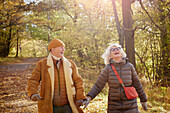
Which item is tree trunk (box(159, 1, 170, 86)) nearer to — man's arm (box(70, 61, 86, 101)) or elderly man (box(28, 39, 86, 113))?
man's arm (box(70, 61, 86, 101))

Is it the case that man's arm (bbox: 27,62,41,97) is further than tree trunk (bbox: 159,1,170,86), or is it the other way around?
tree trunk (bbox: 159,1,170,86)

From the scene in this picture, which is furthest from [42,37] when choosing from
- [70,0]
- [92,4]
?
[92,4]

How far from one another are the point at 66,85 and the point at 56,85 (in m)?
0.19

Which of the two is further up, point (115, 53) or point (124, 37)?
point (124, 37)

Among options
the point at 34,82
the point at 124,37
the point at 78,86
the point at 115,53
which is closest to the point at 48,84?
the point at 34,82

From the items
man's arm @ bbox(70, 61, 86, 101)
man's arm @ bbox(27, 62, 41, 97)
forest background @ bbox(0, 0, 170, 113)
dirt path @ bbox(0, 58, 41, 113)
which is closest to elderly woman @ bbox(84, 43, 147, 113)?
man's arm @ bbox(70, 61, 86, 101)

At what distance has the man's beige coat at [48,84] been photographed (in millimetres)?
3370

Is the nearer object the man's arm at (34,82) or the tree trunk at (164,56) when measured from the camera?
the man's arm at (34,82)

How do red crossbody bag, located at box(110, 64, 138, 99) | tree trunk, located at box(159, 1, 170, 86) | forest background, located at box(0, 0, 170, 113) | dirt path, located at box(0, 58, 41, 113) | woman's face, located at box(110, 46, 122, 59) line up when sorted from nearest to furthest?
red crossbody bag, located at box(110, 64, 138, 99) < woman's face, located at box(110, 46, 122, 59) < dirt path, located at box(0, 58, 41, 113) < forest background, located at box(0, 0, 170, 113) < tree trunk, located at box(159, 1, 170, 86)

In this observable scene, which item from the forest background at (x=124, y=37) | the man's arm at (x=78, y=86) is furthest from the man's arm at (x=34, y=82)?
the forest background at (x=124, y=37)

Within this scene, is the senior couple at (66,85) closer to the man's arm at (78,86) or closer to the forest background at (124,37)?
the man's arm at (78,86)

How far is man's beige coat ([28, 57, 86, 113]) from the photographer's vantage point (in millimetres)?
3370

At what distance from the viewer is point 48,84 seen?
3406 millimetres

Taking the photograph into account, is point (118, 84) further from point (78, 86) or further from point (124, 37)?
point (124, 37)
